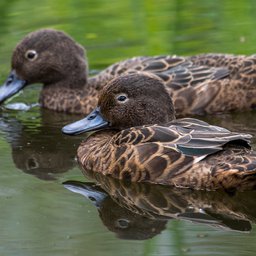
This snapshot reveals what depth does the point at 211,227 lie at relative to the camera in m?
8.02

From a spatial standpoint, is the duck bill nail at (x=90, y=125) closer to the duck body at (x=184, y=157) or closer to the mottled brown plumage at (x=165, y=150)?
the mottled brown plumage at (x=165, y=150)

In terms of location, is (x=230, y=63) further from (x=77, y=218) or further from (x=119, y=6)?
(x=77, y=218)

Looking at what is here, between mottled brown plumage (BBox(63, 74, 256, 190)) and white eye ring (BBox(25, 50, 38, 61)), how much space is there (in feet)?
9.65

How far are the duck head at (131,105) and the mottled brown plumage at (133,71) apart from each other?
79.5 inches

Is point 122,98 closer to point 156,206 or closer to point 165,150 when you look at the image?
point 165,150

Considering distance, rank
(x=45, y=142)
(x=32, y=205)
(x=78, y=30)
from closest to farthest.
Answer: (x=32, y=205)
(x=45, y=142)
(x=78, y=30)

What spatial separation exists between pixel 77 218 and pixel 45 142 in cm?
260

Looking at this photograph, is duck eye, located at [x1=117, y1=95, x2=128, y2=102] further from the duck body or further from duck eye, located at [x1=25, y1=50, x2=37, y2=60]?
duck eye, located at [x1=25, y1=50, x2=37, y2=60]

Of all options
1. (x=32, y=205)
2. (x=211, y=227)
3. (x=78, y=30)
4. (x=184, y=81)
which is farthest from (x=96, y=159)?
(x=78, y=30)

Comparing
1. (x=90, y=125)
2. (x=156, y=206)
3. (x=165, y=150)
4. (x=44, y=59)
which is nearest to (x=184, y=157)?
(x=165, y=150)

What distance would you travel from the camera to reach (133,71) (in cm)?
1207

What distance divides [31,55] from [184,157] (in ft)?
13.9

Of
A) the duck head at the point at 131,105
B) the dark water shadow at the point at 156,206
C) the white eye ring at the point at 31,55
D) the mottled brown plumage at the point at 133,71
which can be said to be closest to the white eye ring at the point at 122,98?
the duck head at the point at 131,105

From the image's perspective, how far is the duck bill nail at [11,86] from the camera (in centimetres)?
1249
